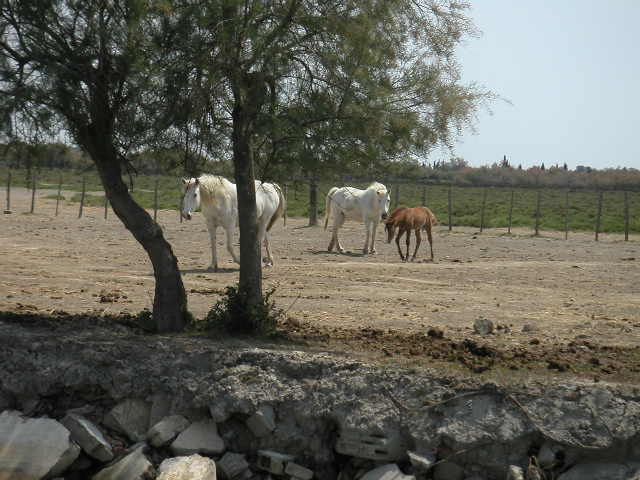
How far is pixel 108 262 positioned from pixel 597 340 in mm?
10127

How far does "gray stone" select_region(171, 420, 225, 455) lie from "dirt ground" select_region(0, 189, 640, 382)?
1.46 metres

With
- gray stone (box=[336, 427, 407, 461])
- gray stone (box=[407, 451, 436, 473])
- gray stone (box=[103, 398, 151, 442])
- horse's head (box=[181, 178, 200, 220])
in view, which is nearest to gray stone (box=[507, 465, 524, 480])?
gray stone (box=[407, 451, 436, 473])

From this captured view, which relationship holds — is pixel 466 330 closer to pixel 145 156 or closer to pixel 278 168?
pixel 278 168

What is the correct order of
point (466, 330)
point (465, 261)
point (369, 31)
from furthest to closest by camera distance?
point (465, 261)
point (466, 330)
point (369, 31)

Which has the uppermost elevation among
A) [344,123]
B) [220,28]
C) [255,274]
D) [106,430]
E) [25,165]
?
[220,28]

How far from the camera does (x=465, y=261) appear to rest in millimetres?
19109

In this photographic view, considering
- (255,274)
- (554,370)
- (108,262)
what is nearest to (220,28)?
(255,274)

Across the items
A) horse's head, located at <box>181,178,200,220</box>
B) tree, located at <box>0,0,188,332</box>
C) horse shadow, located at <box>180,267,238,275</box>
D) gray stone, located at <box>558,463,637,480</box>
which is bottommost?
gray stone, located at <box>558,463,637,480</box>

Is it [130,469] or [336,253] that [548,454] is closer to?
[130,469]

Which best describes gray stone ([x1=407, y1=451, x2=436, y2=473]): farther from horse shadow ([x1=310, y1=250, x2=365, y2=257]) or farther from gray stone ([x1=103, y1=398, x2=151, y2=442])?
horse shadow ([x1=310, y1=250, x2=365, y2=257])

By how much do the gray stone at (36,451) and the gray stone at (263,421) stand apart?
1594mm

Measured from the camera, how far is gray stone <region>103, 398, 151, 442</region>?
789 centimetres

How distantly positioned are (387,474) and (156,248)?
3.89 meters

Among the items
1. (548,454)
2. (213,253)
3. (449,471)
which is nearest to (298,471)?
(449,471)
